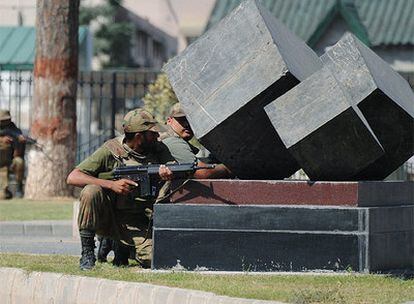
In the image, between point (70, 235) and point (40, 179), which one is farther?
point (40, 179)

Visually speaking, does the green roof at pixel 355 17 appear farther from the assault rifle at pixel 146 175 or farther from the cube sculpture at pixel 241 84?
the assault rifle at pixel 146 175

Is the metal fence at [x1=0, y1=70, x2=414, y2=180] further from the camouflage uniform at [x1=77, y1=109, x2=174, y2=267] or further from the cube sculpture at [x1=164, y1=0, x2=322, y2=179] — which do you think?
the cube sculpture at [x1=164, y1=0, x2=322, y2=179]

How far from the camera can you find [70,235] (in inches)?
744

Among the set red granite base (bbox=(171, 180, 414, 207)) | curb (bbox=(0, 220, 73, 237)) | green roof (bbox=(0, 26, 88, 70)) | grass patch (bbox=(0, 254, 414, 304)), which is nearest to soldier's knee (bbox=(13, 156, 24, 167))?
curb (bbox=(0, 220, 73, 237))

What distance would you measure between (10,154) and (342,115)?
16315 millimetres

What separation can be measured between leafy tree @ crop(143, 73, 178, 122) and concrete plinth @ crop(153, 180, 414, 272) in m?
13.2

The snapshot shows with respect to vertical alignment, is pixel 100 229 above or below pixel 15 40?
below

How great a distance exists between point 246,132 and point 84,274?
1722mm

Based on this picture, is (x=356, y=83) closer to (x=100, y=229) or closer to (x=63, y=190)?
(x=100, y=229)

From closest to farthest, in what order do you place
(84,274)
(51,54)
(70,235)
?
(84,274) → (70,235) → (51,54)

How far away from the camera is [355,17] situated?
A: 1543 inches

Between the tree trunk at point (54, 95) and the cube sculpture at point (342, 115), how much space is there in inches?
527

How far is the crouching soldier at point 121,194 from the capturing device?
12062mm

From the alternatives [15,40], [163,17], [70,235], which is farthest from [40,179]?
[163,17]
